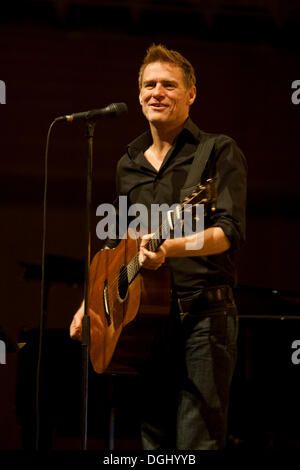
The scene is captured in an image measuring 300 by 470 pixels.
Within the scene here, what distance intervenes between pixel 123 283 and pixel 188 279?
1.05ft

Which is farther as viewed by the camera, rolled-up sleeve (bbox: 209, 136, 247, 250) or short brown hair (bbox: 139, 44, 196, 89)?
short brown hair (bbox: 139, 44, 196, 89)

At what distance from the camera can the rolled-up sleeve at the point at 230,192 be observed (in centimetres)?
245

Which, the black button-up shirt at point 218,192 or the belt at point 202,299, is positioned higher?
the black button-up shirt at point 218,192

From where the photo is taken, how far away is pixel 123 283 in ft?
8.84

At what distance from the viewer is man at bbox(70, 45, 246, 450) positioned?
7.94 ft

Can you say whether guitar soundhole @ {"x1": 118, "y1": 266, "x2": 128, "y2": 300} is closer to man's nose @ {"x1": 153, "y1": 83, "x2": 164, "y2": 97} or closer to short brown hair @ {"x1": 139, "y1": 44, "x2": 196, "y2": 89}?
man's nose @ {"x1": 153, "y1": 83, "x2": 164, "y2": 97}

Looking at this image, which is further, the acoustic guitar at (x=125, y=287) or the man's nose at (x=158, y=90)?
the man's nose at (x=158, y=90)

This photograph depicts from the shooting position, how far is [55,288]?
586 centimetres

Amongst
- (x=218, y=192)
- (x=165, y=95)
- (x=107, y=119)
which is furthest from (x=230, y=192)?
(x=107, y=119)

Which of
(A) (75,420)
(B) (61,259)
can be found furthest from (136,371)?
(B) (61,259)

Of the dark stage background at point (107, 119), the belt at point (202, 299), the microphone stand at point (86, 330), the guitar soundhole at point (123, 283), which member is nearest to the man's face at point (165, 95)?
the microphone stand at point (86, 330)

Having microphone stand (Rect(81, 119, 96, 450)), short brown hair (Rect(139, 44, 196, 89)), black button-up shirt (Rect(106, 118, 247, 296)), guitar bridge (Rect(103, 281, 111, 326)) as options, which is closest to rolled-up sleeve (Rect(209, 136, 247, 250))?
black button-up shirt (Rect(106, 118, 247, 296))

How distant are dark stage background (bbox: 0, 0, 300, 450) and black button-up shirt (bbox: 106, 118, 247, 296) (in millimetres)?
2866

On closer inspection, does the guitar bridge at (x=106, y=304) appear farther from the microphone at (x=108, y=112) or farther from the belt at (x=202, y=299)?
the microphone at (x=108, y=112)
